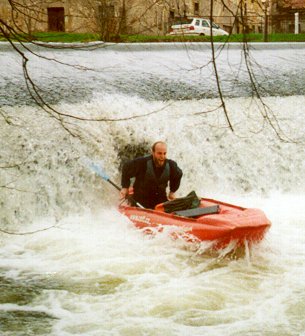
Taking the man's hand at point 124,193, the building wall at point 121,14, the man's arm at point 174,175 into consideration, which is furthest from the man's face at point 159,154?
the building wall at point 121,14

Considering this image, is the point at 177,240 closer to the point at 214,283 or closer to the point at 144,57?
the point at 214,283

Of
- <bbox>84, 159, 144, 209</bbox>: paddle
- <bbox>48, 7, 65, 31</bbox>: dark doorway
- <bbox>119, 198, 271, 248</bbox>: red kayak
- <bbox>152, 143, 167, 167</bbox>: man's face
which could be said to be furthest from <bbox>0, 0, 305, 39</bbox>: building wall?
<bbox>119, 198, 271, 248</bbox>: red kayak

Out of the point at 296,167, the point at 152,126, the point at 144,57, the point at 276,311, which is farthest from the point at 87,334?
the point at 144,57

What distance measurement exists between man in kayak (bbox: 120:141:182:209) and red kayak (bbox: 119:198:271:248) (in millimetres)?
536

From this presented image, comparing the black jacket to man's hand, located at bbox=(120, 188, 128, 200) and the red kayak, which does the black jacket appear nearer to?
man's hand, located at bbox=(120, 188, 128, 200)

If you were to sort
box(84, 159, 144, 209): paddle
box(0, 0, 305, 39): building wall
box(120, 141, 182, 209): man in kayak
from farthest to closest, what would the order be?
1. box(0, 0, 305, 39): building wall
2. box(84, 159, 144, 209): paddle
3. box(120, 141, 182, 209): man in kayak

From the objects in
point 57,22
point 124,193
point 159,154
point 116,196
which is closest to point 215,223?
point 159,154

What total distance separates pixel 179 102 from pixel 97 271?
20.3ft

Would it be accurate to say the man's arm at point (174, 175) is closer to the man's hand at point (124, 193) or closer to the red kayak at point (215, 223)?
the man's hand at point (124, 193)

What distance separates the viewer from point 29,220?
30.1 ft

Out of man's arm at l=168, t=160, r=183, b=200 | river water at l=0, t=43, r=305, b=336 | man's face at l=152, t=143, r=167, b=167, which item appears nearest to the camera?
river water at l=0, t=43, r=305, b=336

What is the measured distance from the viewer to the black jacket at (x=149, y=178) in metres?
8.62

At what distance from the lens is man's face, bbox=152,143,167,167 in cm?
838

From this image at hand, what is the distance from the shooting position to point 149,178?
340 inches
